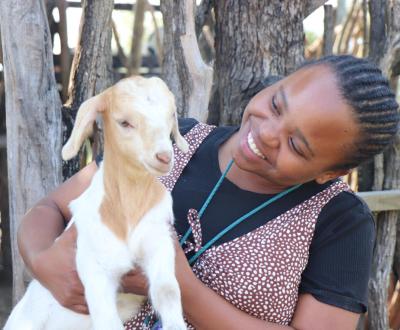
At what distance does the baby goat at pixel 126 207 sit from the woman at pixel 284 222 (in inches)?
2.9

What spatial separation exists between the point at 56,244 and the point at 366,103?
0.77 m

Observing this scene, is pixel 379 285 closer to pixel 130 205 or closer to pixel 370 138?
pixel 370 138

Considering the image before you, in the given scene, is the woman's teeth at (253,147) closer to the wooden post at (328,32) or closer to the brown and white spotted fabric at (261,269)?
the brown and white spotted fabric at (261,269)

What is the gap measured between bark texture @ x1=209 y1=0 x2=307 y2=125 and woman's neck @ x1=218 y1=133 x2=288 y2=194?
0.81 metres

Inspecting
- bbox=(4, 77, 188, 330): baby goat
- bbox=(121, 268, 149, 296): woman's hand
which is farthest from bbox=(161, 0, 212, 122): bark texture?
bbox=(121, 268, 149, 296): woman's hand

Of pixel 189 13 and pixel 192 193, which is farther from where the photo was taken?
pixel 189 13

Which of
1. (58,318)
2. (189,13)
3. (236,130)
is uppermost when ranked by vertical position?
(189,13)

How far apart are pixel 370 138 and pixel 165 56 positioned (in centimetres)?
135

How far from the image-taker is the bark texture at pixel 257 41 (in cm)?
265

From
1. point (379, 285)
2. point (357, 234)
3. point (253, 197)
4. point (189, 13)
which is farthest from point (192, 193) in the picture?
point (379, 285)

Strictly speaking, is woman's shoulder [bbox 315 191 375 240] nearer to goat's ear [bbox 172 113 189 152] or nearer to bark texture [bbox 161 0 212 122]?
goat's ear [bbox 172 113 189 152]

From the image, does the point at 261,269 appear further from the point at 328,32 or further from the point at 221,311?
the point at 328,32

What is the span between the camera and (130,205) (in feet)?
5.02

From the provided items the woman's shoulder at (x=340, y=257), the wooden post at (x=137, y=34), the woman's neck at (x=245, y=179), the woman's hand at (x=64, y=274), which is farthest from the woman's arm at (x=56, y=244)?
the wooden post at (x=137, y=34)
